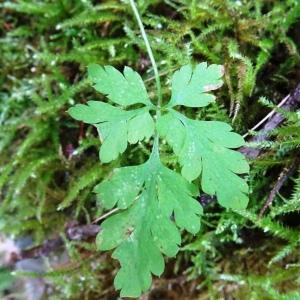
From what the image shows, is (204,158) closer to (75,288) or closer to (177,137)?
(177,137)

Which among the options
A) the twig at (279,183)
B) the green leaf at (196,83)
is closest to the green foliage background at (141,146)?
the twig at (279,183)

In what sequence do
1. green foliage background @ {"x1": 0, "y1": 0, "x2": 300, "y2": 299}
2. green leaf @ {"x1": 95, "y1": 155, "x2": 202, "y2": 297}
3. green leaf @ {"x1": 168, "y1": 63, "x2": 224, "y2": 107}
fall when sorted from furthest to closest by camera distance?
1. green foliage background @ {"x1": 0, "y1": 0, "x2": 300, "y2": 299}
2. green leaf @ {"x1": 168, "y1": 63, "x2": 224, "y2": 107}
3. green leaf @ {"x1": 95, "y1": 155, "x2": 202, "y2": 297}

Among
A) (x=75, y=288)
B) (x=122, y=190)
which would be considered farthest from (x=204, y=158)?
(x=75, y=288)

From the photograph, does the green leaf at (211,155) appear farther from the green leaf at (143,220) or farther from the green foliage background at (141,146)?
the green foliage background at (141,146)

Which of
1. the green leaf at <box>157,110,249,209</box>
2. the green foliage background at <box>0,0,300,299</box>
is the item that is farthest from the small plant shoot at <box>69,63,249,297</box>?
the green foliage background at <box>0,0,300,299</box>

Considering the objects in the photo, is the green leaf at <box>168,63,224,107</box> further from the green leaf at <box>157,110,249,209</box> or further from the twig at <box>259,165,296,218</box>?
the twig at <box>259,165,296,218</box>
